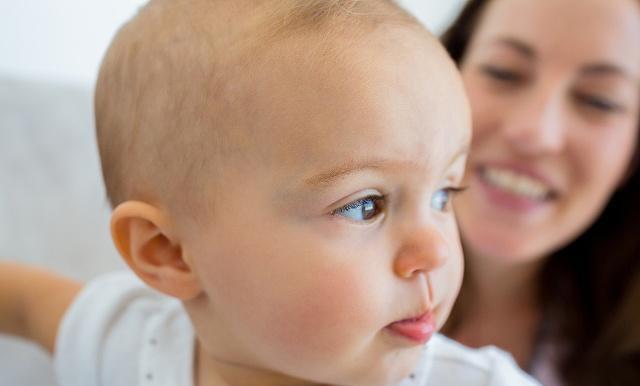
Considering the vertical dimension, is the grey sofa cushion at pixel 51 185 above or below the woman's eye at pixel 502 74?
below

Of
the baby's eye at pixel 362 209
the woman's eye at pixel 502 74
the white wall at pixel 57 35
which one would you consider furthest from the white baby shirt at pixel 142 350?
the white wall at pixel 57 35

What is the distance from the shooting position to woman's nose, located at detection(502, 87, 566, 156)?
109cm

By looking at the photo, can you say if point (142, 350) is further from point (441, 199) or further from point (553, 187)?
point (553, 187)

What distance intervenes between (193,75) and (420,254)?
27cm

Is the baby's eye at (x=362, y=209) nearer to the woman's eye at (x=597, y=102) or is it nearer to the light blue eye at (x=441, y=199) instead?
the light blue eye at (x=441, y=199)

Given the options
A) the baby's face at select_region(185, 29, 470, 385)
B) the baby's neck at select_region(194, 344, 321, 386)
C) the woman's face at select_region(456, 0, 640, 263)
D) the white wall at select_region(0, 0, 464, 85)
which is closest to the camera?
the baby's face at select_region(185, 29, 470, 385)

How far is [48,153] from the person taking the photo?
1.30 meters

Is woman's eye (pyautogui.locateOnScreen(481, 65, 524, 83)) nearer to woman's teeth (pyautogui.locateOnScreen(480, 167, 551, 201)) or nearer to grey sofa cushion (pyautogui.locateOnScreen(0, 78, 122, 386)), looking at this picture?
Answer: woman's teeth (pyautogui.locateOnScreen(480, 167, 551, 201))

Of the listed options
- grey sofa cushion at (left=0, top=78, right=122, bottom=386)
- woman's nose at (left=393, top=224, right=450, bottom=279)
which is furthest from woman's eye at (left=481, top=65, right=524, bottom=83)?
grey sofa cushion at (left=0, top=78, right=122, bottom=386)

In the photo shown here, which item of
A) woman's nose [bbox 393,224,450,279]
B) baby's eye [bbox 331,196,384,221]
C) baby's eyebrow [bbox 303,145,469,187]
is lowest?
woman's nose [bbox 393,224,450,279]

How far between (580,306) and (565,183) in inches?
12.9

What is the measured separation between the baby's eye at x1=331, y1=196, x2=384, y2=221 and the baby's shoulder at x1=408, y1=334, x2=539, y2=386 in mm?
233

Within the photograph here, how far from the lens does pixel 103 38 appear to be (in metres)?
1.42

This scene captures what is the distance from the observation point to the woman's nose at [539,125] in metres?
1.09
